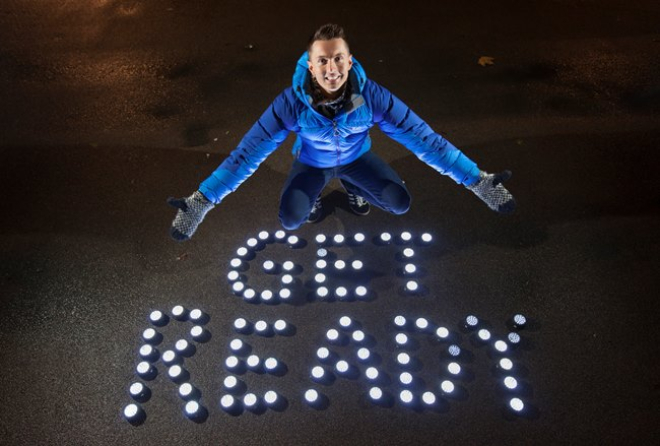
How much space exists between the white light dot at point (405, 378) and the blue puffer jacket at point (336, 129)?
48.7 inches

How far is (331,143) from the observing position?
8.65ft

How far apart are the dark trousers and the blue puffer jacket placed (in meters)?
0.27

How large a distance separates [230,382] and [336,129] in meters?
1.65

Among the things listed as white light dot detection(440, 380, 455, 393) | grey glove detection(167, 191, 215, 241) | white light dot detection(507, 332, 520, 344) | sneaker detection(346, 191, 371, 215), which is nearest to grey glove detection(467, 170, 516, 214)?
white light dot detection(507, 332, 520, 344)

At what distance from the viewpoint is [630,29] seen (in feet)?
16.5

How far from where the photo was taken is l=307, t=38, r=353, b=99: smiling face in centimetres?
213

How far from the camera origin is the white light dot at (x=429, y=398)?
7.74 feet

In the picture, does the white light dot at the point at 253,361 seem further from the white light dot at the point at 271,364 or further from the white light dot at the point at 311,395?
the white light dot at the point at 311,395

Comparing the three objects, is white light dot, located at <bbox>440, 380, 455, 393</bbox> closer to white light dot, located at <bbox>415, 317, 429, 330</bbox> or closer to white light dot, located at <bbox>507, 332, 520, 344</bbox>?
white light dot, located at <bbox>415, 317, 429, 330</bbox>

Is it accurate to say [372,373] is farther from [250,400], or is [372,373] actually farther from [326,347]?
[250,400]

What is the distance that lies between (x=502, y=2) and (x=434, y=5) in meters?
0.91

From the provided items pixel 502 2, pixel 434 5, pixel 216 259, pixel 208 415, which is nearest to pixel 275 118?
pixel 216 259

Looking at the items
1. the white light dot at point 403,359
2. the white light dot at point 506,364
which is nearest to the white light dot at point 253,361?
the white light dot at point 403,359

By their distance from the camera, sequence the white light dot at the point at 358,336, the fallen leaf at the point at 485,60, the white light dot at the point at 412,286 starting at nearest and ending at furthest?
the white light dot at the point at 358,336 < the white light dot at the point at 412,286 < the fallen leaf at the point at 485,60
